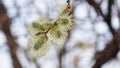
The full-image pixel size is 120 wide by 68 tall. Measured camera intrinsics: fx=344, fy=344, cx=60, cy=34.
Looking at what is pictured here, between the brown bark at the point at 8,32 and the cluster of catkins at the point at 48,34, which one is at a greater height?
the cluster of catkins at the point at 48,34

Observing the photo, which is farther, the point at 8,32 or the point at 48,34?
the point at 8,32

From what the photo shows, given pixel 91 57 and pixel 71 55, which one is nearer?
pixel 91 57

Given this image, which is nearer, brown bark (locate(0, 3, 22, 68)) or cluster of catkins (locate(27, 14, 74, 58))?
cluster of catkins (locate(27, 14, 74, 58))

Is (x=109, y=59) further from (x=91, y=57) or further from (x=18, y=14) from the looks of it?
(x=18, y=14)

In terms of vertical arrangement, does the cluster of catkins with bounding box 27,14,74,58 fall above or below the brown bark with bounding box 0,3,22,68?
above

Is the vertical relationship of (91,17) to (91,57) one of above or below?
above

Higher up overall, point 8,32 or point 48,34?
point 48,34

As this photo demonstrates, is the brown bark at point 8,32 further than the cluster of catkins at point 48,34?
Yes

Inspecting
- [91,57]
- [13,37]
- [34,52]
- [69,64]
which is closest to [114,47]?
[91,57]
